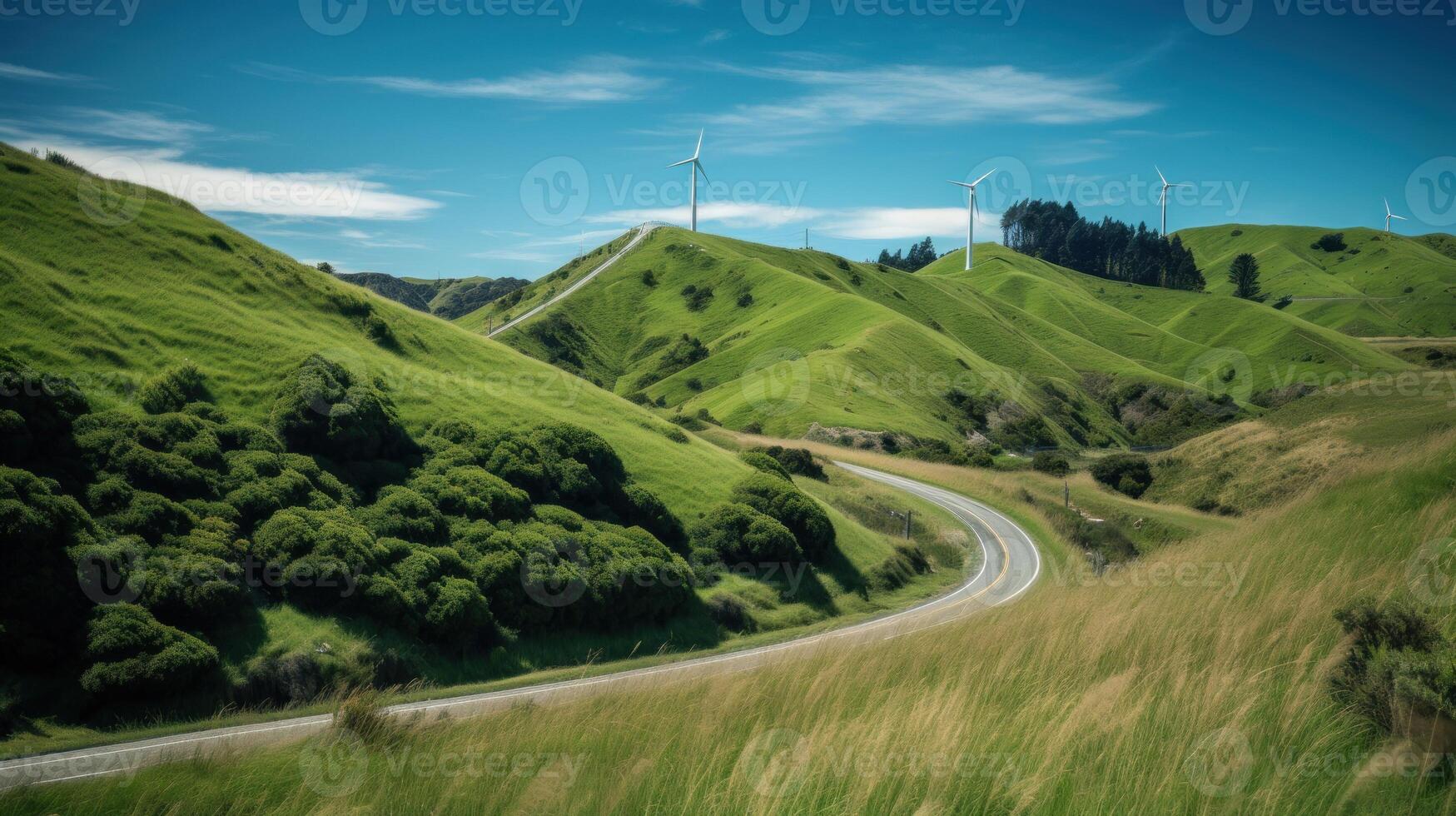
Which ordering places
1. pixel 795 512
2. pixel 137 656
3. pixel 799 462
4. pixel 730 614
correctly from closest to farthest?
pixel 137 656, pixel 730 614, pixel 795 512, pixel 799 462

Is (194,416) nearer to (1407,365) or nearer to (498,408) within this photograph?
(498,408)

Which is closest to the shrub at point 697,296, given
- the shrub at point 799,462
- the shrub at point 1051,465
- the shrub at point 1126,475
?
the shrub at point 1051,465

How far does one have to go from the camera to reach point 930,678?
6.22 metres

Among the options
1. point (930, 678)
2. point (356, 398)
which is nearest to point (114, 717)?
point (356, 398)

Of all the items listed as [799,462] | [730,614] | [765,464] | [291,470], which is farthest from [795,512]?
[291,470]

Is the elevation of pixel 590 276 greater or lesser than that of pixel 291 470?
greater

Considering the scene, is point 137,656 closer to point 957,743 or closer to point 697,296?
point 957,743

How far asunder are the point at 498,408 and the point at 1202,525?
107ft

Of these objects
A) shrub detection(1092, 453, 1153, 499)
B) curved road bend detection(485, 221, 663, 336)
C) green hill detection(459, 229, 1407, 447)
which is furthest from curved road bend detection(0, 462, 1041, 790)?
curved road bend detection(485, 221, 663, 336)

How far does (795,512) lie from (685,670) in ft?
105

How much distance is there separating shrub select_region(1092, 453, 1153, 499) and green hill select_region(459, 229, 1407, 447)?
2541 cm

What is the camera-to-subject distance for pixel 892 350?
11619 cm

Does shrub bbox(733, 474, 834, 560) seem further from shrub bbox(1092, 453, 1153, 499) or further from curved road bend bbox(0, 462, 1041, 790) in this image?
shrub bbox(1092, 453, 1153, 499)

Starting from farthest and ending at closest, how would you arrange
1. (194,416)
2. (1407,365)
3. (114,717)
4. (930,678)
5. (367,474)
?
1. (1407,365)
2. (367,474)
3. (194,416)
4. (114,717)
5. (930,678)
